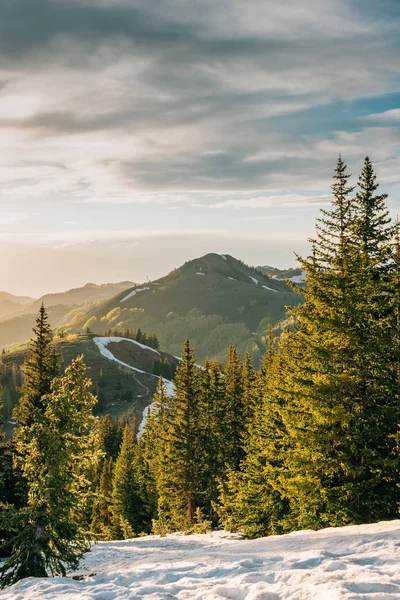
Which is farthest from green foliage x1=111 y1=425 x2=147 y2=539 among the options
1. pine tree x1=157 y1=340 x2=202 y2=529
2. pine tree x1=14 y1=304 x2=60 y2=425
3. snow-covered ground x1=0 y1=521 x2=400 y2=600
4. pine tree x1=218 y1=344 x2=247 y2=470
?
snow-covered ground x1=0 y1=521 x2=400 y2=600

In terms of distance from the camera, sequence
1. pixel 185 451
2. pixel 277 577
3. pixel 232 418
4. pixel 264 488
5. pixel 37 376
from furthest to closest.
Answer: pixel 232 418
pixel 185 451
pixel 37 376
pixel 264 488
pixel 277 577

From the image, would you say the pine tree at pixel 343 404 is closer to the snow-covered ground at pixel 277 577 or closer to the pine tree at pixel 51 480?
the snow-covered ground at pixel 277 577

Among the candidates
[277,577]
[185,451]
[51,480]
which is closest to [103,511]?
[185,451]

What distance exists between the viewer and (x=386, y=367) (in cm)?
1838

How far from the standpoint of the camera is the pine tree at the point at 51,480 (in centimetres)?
1484

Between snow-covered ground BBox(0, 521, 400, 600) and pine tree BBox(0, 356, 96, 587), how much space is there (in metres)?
2.66

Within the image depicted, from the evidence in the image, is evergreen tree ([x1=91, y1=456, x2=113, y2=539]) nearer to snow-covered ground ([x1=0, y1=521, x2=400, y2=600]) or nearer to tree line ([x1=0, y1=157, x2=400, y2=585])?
tree line ([x1=0, y1=157, x2=400, y2=585])

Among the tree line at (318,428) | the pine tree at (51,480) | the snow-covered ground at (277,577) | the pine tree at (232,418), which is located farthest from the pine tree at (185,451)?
the snow-covered ground at (277,577)

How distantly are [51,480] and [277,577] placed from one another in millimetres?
8299

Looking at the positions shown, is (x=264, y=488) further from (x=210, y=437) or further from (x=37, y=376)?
(x=37, y=376)

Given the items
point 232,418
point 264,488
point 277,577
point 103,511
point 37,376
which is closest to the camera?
point 277,577

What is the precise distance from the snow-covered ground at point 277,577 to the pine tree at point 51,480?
2.66m

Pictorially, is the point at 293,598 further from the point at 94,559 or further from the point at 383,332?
the point at 94,559

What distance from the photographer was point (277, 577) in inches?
392
